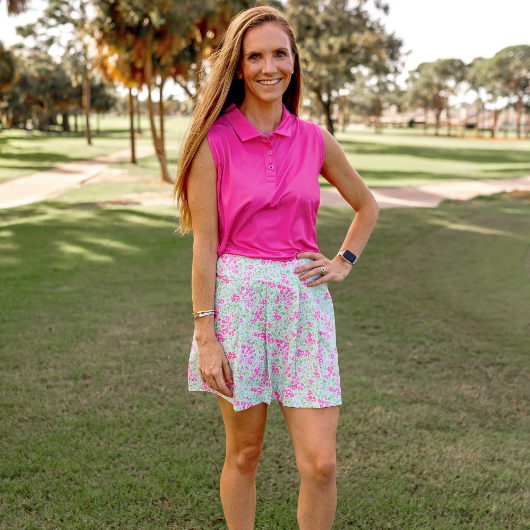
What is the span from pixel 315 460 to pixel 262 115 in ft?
3.91

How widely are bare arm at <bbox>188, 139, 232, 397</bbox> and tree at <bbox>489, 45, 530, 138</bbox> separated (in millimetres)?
74309

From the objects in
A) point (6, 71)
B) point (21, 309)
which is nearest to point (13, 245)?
point (21, 309)

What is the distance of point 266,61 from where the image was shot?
199 centimetres

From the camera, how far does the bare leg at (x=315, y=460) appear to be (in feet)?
6.26

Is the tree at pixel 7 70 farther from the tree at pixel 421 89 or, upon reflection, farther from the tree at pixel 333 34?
the tree at pixel 421 89

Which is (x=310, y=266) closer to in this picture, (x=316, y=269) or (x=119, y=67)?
(x=316, y=269)

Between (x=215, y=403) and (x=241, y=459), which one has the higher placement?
(x=241, y=459)

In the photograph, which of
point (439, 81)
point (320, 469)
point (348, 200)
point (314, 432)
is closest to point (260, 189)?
point (348, 200)

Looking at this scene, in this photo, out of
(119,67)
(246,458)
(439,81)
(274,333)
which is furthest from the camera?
(439,81)

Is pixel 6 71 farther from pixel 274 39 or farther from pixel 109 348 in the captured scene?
pixel 274 39

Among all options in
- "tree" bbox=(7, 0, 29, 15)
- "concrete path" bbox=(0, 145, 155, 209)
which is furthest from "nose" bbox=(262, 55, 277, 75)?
"tree" bbox=(7, 0, 29, 15)

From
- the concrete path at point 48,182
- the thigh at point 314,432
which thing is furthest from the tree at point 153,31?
the thigh at point 314,432

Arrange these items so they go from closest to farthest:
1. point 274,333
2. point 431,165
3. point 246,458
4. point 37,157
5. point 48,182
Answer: point 274,333
point 246,458
point 48,182
point 431,165
point 37,157

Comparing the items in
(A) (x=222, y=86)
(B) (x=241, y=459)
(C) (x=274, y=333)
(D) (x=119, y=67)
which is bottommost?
(B) (x=241, y=459)
